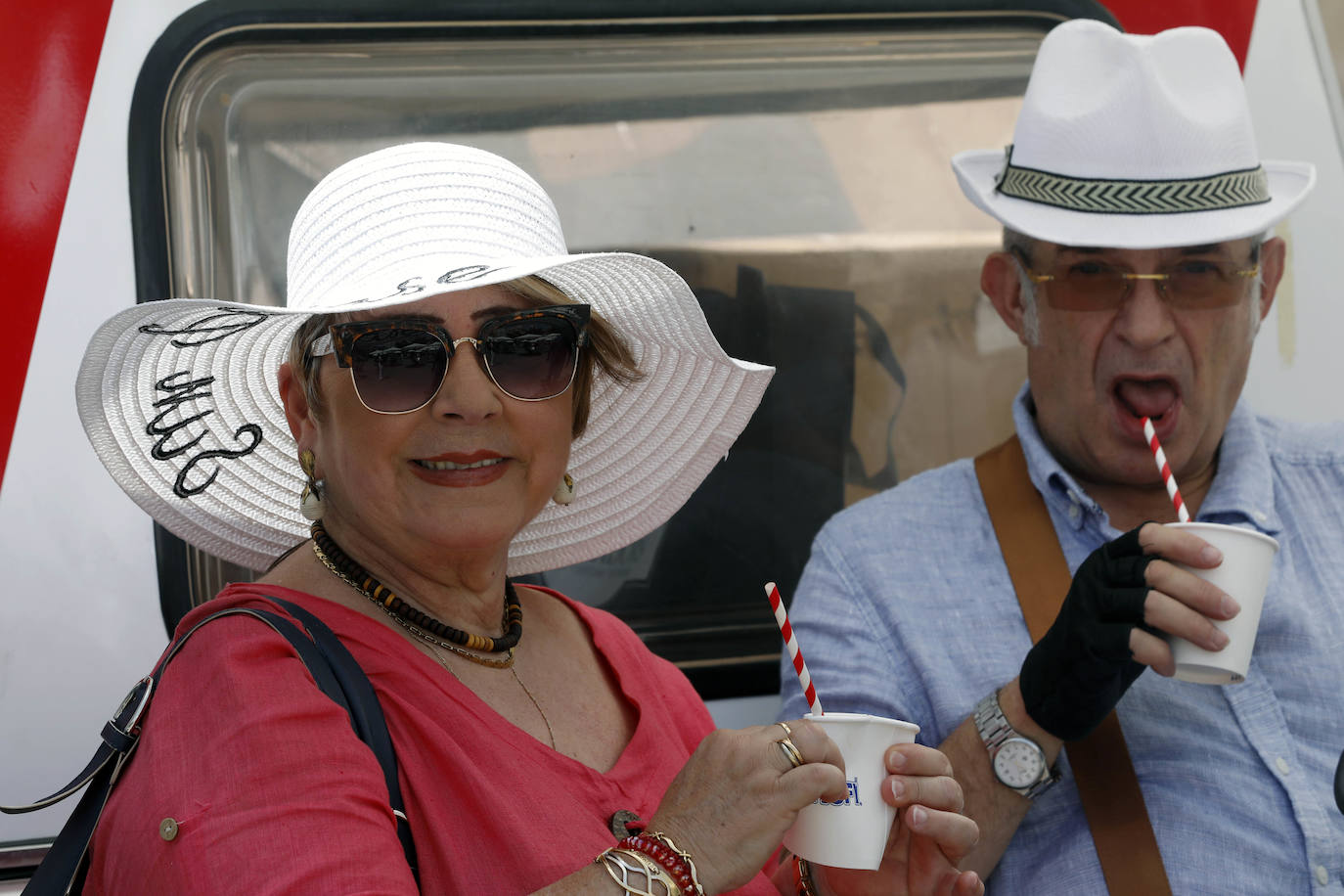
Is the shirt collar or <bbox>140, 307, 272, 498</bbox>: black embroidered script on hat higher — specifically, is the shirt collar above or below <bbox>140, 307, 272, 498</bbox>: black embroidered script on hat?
below

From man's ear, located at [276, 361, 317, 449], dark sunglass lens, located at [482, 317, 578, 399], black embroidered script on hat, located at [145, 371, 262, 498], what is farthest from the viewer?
black embroidered script on hat, located at [145, 371, 262, 498]

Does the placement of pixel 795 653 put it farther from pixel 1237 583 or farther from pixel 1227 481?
pixel 1227 481

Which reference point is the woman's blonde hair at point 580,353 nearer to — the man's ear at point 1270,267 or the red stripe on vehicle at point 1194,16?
the man's ear at point 1270,267

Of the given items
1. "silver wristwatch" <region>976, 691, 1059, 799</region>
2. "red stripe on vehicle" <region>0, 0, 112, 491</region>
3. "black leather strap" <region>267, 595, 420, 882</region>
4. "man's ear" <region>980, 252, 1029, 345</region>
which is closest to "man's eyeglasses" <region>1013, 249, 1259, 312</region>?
"man's ear" <region>980, 252, 1029, 345</region>

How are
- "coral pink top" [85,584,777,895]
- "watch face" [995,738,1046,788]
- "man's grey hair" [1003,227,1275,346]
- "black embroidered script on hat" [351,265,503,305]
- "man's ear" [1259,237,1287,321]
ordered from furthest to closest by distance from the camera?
"man's ear" [1259,237,1287,321] → "man's grey hair" [1003,227,1275,346] → "watch face" [995,738,1046,788] → "black embroidered script on hat" [351,265,503,305] → "coral pink top" [85,584,777,895]

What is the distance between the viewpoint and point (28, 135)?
205 centimetres

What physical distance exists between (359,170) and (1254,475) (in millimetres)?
1713

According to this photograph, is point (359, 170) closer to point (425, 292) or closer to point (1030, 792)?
point (425, 292)

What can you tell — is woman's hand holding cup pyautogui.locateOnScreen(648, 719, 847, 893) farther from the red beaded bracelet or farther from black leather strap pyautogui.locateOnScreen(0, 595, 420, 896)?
black leather strap pyautogui.locateOnScreen(0, 595, 420, 896)

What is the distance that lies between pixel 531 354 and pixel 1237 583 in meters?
1.04

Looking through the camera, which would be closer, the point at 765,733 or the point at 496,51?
the point at 765,733

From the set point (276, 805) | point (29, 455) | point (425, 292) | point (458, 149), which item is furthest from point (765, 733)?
point (29, 455)

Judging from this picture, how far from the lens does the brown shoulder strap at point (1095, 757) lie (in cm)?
196

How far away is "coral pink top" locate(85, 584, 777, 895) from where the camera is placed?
1229 millimetres
